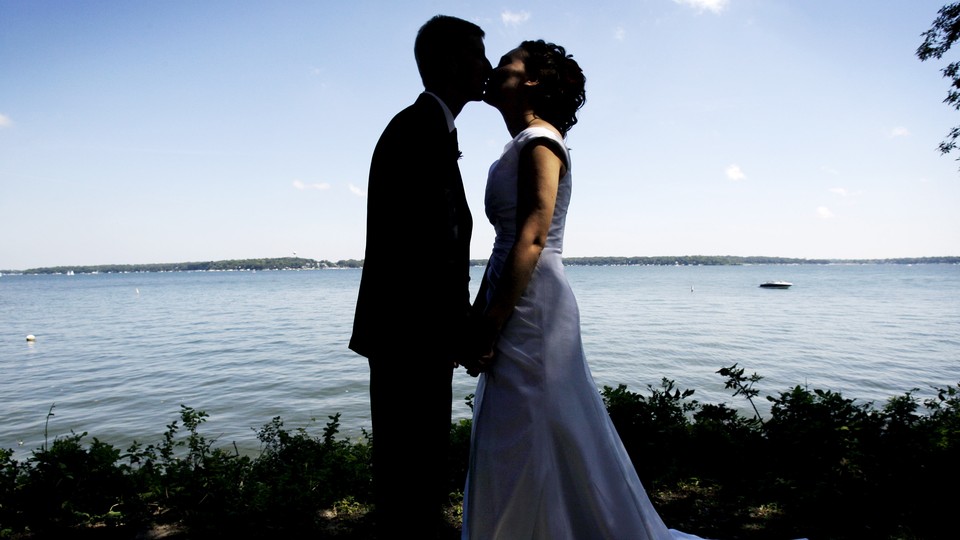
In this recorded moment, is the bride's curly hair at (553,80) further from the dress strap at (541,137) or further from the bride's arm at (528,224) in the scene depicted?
the bride's arm at (528,224)

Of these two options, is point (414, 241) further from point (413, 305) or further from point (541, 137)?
point (541, 137)

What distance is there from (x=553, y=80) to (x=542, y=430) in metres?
1.64

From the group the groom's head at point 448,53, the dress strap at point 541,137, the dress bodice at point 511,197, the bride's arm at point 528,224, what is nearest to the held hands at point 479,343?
the bride's arm at point 528,224

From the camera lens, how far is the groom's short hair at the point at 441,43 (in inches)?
92.6

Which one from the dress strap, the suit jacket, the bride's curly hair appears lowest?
the suit jacket

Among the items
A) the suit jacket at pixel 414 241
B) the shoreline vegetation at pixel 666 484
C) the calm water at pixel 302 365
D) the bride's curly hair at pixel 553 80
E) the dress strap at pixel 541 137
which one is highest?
the bride's curly hair at pixel 553 80

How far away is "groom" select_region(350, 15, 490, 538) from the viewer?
213cm

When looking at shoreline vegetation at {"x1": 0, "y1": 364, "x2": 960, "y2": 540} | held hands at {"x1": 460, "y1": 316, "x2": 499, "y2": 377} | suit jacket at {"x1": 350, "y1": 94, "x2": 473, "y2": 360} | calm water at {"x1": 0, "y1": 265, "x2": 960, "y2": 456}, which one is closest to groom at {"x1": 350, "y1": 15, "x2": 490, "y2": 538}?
suit jacket at {"x1": 350, "y1": 94, "x2": 473, "y2": 360}

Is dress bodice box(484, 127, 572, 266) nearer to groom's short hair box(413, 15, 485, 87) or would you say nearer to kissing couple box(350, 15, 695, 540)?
kissing couple box(350, 15, 695, 540)

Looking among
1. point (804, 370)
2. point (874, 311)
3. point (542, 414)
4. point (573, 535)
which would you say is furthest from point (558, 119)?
point (874, 311)

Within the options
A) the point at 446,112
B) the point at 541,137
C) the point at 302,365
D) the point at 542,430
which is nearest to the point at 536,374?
the point at 542,430

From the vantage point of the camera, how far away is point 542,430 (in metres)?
2.43

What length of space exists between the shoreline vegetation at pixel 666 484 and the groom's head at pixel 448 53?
279 cm

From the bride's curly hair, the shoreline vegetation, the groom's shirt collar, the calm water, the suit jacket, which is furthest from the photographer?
the calm water
